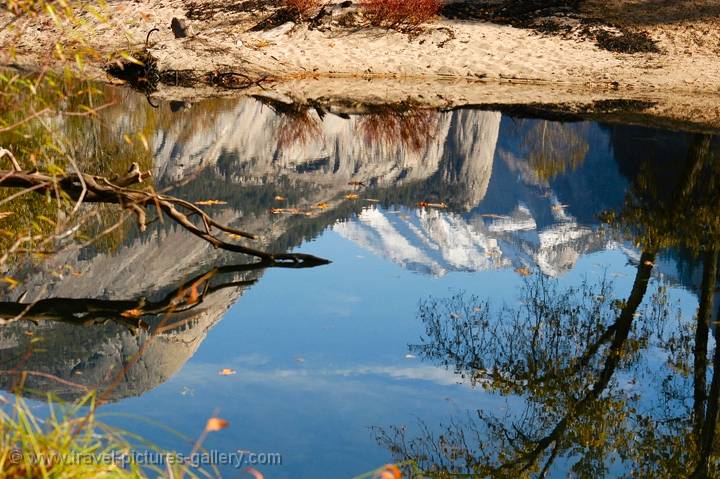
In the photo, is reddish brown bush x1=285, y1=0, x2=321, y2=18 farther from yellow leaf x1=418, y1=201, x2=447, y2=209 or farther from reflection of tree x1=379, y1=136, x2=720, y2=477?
reflection of tree x1=379, y1=136, x2=720, y2=477

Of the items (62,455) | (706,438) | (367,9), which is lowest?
(706,438)

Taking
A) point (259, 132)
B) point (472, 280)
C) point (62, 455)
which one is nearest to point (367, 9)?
point (259, 132)

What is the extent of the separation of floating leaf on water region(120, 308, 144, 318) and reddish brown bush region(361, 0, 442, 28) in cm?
2057

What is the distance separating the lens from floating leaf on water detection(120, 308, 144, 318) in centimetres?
975

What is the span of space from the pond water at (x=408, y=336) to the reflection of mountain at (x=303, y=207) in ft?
0.16

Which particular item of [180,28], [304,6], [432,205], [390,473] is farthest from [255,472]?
[304,6]

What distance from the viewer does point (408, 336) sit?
988 centimetres

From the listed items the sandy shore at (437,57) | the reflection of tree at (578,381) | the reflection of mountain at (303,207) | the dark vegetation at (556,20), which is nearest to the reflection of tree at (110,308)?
the reflection of mountain at (303,207)

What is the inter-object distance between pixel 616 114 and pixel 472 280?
11.8m

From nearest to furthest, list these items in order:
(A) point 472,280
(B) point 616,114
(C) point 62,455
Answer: (C) point 62,455
(A) point 472,280
(B) point 616,114

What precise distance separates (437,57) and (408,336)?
64.7 feet

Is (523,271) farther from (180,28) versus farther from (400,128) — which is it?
(180,28)

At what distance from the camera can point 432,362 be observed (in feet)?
30.5

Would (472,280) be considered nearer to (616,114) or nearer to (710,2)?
(616,114)
